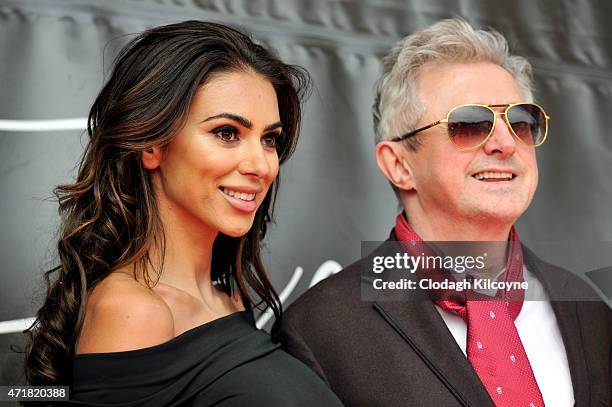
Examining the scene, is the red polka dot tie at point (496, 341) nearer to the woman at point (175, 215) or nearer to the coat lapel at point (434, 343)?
the coat lapel at point (434, 343)

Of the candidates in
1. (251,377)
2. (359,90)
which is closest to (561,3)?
(359,90)

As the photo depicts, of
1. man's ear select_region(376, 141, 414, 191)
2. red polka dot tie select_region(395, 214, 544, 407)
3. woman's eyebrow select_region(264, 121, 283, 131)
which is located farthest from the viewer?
man's ear select_region(376, 141, 414, 191)

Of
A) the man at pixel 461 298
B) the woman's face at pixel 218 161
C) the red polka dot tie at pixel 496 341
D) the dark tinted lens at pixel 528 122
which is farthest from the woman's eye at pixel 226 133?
the dark tinted lens at pixel 528 122

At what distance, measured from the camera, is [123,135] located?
2559 millimetres

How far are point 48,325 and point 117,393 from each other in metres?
0.35

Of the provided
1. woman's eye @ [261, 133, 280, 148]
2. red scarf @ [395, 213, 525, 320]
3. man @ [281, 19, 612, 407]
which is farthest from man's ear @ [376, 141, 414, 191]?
woman's eye @ [261, 133, 280, 148]

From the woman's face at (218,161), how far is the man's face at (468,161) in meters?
0.64

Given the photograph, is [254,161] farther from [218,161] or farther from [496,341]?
[496,341]

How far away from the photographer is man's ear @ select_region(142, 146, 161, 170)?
2.60 m

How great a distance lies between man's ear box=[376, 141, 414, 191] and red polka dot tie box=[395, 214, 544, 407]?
207 mm

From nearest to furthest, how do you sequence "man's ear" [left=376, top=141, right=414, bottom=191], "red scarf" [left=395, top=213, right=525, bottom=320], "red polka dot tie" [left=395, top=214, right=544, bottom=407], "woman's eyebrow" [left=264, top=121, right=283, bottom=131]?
"woman's eyebrow" [left=264, top=121, right=283, bottom=131]
"red polka dot tie" [left=395, top=214, right=544, bottom=407]
"red scarf" [left=395, top=213, right=525, bottom=320]
"man's ear" [left=376, top=141, right=414, bottom=191]

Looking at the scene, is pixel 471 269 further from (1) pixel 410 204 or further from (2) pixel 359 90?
(2) pixel 359 90

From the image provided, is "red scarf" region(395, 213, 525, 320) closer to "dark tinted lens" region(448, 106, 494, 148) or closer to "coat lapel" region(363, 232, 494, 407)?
"coat lapel" region(363, 232, 494, 407)

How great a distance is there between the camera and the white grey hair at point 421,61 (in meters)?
3.22
